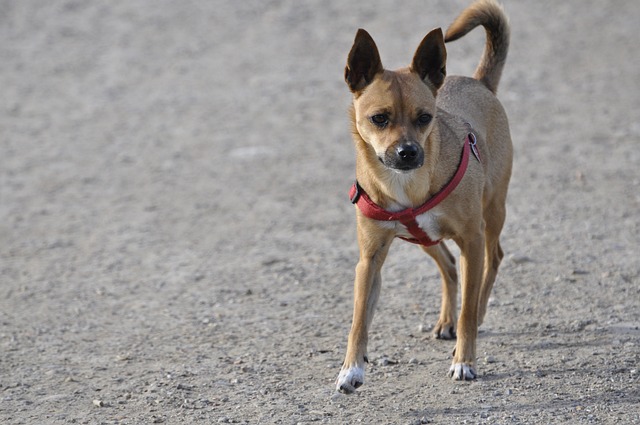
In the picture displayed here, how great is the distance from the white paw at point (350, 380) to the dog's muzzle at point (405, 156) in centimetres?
98

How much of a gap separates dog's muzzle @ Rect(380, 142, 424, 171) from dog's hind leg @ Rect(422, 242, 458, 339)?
3.69 feet

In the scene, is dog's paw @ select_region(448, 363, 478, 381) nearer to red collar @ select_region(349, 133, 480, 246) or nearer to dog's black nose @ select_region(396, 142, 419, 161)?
red collar @ select_region(349, 133, 480, 246)

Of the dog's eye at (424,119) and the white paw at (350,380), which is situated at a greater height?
the dog's eye at (424,119)

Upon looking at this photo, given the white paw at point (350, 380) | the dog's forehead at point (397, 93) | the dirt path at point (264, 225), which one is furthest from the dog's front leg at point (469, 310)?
the dog's forehead at point (397, 93)

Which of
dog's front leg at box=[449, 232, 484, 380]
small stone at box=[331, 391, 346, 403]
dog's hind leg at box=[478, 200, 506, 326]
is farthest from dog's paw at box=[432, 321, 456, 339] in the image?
small stone at box=[331, 391, 346, 403]

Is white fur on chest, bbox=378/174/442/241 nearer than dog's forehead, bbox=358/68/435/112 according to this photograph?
No

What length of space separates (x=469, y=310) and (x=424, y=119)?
998mm

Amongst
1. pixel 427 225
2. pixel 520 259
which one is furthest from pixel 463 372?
pixel 520 259

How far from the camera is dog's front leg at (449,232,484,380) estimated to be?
16.1 feet

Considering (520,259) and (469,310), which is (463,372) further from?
(520,259)

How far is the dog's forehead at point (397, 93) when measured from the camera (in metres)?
4.73

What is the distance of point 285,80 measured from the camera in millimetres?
11602

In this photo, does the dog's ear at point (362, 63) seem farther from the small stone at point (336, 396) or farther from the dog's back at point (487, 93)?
the small stone at point (336, 396)

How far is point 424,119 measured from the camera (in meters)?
4.79
